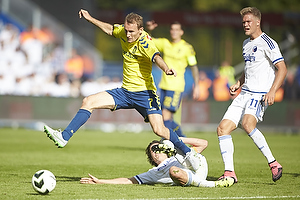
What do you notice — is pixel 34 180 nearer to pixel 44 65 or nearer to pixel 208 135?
pixel 208 135

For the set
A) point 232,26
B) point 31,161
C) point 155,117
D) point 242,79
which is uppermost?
point 232,26

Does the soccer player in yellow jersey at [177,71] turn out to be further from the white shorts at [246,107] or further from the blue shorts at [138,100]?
the white shorts at [246,107]

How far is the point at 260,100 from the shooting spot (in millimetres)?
8203

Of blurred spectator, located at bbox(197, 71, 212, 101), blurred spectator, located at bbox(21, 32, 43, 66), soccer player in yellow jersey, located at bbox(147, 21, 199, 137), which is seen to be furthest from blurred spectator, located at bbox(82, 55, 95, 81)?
soccer player in yellow jersey, located at bbox(147, 21, 199, 137)

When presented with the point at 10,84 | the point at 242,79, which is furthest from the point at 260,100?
the point at 10,84

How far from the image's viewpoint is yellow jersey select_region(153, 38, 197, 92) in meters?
12.0

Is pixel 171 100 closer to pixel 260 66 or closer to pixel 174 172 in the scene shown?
pixel 260 66

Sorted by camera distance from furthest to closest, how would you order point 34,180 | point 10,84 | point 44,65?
point 44,65 → point 10,84 → point 34,180

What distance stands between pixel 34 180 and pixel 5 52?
18.4m

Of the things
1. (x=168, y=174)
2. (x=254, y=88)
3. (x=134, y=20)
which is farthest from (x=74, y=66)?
(x=168, y=174)

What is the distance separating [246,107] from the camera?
26.9 ft

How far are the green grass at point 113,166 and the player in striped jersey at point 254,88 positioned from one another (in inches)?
21.3

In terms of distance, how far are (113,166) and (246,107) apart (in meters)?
3.09

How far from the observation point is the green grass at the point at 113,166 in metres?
7.13
